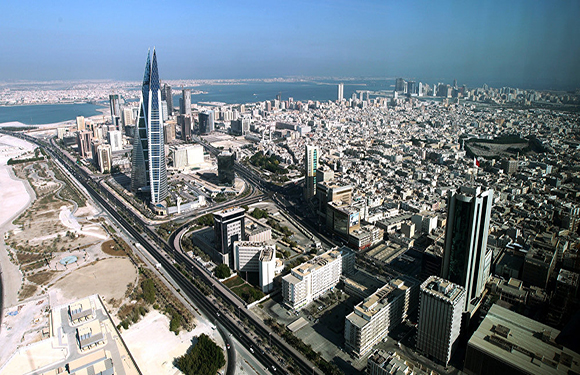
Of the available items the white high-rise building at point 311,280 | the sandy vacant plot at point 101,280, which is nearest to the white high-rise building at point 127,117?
the sandy vacant plot at point 101,280

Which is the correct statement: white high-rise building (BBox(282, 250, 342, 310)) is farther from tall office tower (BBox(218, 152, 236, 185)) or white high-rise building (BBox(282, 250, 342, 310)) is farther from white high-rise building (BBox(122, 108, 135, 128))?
white high-rise building (BBox(122, 108, 135, 128))

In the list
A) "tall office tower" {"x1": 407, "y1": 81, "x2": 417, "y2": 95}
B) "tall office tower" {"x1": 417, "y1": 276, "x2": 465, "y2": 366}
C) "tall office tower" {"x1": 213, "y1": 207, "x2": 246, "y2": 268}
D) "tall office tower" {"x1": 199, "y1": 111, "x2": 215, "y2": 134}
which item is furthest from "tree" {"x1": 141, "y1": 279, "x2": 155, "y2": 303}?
"tall office tower" {"x1": 407, "y1": 81, "x2": 417, "y2": 95}

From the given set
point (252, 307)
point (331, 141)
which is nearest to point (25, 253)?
point (252, 307)

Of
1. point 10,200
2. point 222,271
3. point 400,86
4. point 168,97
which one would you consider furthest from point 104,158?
point 400,86

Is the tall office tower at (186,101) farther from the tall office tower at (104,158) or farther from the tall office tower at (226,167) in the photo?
the tall office tower at (226,167)

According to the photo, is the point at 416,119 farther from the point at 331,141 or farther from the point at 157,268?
the point at 157,268
